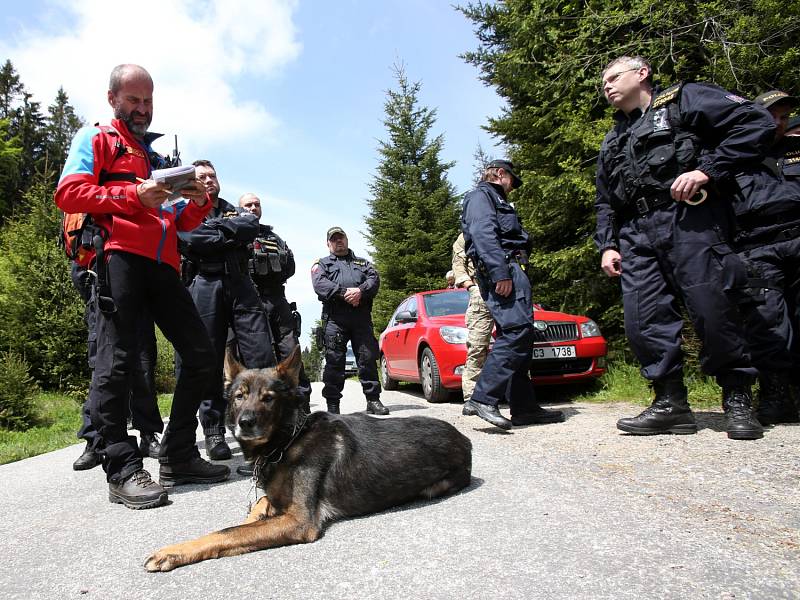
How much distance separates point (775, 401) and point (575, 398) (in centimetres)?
323

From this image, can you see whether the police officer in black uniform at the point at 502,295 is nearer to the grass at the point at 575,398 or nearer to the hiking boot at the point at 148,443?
the grass at the point at 575,398

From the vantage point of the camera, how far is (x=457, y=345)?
7.55 metres

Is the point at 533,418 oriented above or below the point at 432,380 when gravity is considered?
below

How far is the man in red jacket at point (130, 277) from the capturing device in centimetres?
322

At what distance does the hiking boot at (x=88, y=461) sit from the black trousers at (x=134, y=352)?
1469 mm

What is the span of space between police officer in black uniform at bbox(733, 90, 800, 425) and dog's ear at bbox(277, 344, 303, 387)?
11.6ft

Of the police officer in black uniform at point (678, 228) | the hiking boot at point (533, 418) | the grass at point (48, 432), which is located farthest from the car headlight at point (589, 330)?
the grass at point (48, 432)

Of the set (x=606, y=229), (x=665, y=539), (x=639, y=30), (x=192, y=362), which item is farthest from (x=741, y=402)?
(x=639, y=30)

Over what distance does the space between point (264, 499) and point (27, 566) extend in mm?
1099

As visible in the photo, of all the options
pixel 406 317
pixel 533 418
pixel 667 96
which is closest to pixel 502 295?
pixel 533 418

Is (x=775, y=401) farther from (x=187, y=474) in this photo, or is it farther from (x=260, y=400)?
(x=187, y=474)

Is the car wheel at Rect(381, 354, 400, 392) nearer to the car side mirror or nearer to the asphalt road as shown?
the car side mirror

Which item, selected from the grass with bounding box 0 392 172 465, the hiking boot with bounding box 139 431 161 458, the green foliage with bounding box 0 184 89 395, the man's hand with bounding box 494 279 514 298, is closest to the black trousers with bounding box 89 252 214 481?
the hiking boot with bounding box 139 431 161 458

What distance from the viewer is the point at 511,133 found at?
993 centimetres
